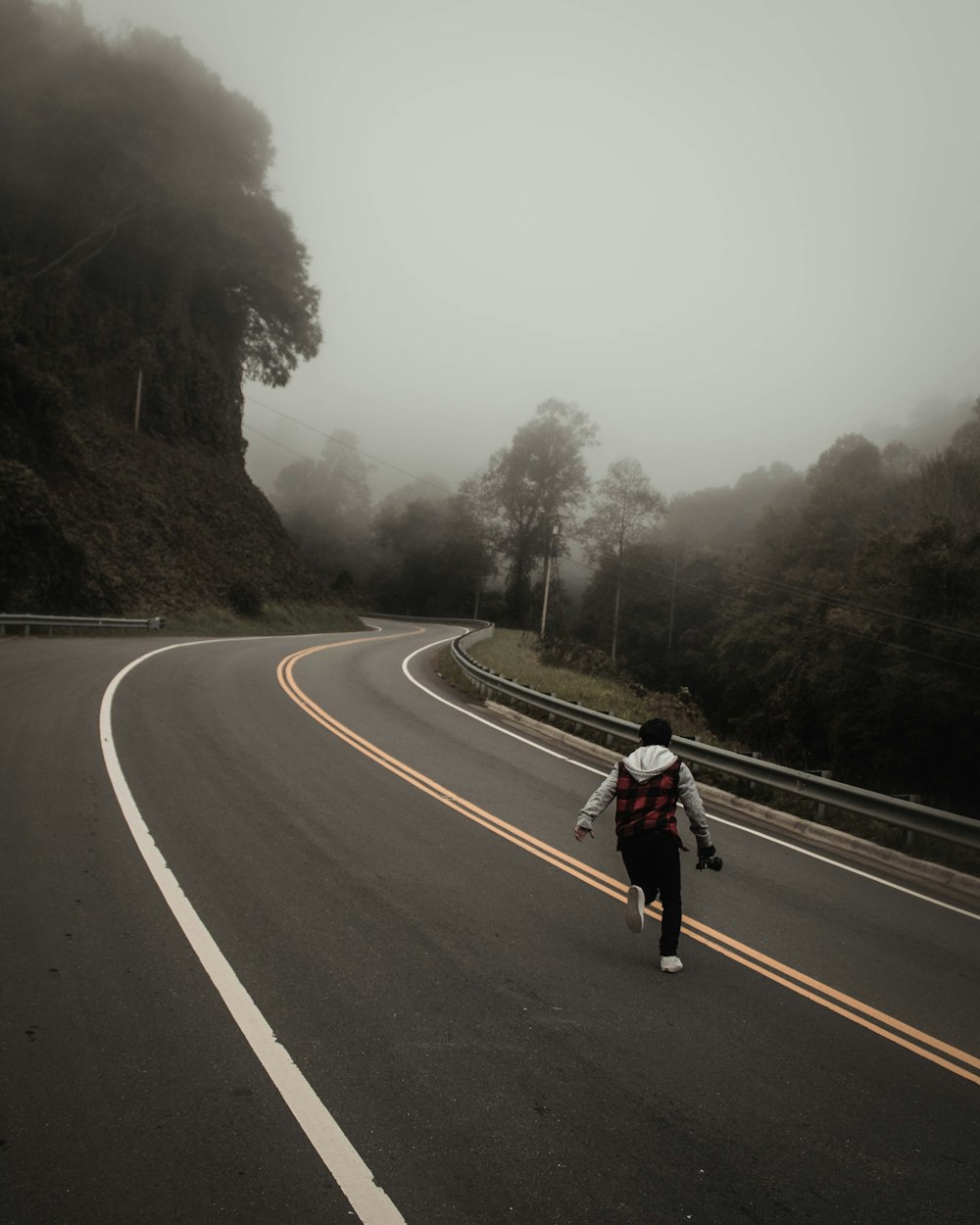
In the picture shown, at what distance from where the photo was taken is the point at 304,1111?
323cm

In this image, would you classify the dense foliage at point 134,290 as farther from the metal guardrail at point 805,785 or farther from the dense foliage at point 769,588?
the metal guardrail at point 805,785

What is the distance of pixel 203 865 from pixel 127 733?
16.5 ft

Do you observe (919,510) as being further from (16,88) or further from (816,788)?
(16,88)

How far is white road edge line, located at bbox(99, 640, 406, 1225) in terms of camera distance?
9.20ft

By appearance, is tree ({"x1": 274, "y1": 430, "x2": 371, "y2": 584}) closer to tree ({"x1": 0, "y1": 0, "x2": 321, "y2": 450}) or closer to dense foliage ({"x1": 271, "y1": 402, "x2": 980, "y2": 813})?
dense foliage ({"x1": 271, "y1": 402, "x2": 980, "y2": 813})

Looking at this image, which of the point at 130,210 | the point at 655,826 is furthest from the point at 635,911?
the point at 130,210

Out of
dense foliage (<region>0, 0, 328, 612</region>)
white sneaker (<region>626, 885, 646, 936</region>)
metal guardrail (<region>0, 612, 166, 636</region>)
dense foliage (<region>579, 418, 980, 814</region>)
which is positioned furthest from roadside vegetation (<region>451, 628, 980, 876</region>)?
dense foliage (<region>0, 0, 328, 612</region>)

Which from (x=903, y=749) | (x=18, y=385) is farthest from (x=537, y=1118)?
(x=18, y=385)

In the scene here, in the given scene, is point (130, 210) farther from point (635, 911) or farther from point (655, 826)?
point (635, 911)

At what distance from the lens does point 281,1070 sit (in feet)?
11.5

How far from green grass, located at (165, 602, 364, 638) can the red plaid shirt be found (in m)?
26.8

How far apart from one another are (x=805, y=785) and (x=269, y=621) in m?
30.5

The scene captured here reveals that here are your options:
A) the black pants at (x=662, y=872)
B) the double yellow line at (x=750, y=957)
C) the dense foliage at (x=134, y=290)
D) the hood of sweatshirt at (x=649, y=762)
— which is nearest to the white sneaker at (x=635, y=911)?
the black pants at (x=662, y=872)

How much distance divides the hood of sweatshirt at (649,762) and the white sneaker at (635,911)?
79 cm
